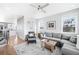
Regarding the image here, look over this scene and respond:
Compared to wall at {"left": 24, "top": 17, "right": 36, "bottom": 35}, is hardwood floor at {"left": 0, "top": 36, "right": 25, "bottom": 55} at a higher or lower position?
lower

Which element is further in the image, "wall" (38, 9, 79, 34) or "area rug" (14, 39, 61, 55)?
"area rug" (14, 39, 61, 55)

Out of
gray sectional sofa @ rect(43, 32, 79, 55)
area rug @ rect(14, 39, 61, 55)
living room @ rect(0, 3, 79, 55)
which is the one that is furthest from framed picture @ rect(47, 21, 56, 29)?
area rug @ rect(14, 39, 61, 55)

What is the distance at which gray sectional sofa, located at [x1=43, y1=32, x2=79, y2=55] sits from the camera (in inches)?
77.4

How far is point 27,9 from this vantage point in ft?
6.70

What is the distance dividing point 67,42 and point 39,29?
28.4 inches

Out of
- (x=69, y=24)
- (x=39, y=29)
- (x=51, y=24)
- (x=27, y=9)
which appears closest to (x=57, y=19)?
(x=51, y=24)

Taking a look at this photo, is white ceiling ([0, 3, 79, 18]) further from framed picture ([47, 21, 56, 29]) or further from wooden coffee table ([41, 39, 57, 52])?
wooden coffee table ([41, 39, 57, 52])

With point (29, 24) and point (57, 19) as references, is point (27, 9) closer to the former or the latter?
point (29, 24)

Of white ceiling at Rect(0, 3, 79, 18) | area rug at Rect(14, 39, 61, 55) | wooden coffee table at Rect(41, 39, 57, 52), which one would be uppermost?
white ceiling at Rect(0, 3, 79, 18)

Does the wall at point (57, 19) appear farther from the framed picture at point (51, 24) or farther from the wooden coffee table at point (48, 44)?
the wooden coffee table at point (48, 44)

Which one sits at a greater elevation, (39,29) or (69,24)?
(69,24)

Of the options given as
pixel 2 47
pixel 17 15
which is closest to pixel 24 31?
pixel 17 15

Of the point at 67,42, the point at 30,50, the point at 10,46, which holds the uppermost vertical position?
the point at 67,42
